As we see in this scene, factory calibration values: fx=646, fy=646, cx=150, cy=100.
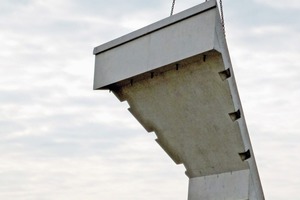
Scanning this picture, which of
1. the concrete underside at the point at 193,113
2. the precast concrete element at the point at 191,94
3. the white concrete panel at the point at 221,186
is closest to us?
the precast concrete element at the point at 191,94

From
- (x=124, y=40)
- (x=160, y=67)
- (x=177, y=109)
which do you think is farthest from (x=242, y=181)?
(x=124, y=40)

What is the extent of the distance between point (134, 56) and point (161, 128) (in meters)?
1.18

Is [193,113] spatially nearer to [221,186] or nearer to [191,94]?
[191,94]

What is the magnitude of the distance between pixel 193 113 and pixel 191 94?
0.30 m

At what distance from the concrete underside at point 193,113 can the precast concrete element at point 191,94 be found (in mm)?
13

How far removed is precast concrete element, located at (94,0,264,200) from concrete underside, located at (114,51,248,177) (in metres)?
0.01

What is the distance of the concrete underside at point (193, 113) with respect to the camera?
829 centimetres

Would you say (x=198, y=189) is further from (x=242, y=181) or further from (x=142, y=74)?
(x=142, y=74)

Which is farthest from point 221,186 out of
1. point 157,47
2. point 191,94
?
point 157,47

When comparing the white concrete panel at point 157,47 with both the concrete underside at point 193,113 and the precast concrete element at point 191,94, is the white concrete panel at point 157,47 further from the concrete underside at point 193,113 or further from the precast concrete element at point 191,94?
the concrete underside at point 193,113

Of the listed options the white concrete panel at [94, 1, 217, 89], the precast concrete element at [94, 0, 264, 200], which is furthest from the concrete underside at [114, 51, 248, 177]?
the white concrete panel at [94, 1, 217, 89]

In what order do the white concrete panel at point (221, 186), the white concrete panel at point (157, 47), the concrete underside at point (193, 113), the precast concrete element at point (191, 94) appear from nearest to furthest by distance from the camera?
the white concrete panel at point (157, 47) < the precast concrete element at point (191, 94) < the concrete underside at point (193, 113) < the white concrete panel at point (221, 186)

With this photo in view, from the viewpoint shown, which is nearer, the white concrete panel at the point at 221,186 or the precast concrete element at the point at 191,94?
the precast concrete element at the point at 191,94

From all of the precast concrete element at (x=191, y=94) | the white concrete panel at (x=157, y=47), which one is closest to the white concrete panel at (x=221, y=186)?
the precast concrete element at (x=191, y=94)
